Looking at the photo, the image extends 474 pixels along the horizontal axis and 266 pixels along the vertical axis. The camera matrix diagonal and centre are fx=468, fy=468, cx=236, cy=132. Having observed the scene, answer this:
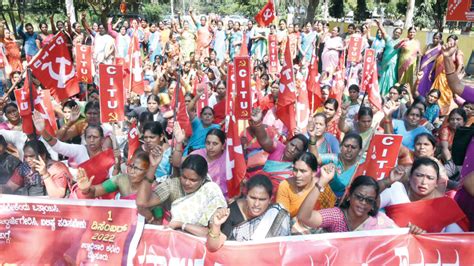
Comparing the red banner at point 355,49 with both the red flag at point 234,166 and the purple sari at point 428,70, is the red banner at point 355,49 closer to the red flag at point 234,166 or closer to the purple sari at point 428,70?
the purple sari at point 428,70

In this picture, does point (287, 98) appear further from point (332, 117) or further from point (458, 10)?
point (458, 10)

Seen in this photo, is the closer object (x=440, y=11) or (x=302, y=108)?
(x=302, y=108)

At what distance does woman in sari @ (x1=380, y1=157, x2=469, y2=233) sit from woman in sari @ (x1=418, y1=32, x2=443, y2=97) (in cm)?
525

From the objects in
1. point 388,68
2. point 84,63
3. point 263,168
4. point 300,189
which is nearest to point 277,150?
point 263,168

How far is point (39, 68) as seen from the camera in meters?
5.18

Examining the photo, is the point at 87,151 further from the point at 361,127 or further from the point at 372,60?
the point at 372,60

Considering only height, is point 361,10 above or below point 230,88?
above

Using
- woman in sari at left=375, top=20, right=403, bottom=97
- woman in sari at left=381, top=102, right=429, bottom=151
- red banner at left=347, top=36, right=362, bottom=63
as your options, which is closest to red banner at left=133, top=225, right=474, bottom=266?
woman in sari at left=381, top=102, right=429, bottom=151

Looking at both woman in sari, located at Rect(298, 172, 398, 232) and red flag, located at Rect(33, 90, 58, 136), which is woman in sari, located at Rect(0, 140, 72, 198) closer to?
red flag, located at Rect(33, 90, 58, 136)

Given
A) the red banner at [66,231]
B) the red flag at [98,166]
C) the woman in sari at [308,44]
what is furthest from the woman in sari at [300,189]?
the woman in sari at [308,44]

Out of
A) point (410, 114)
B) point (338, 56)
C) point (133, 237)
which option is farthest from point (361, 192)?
point (338, 56)

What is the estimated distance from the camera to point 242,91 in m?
4.39

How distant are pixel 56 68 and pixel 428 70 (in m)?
6.27

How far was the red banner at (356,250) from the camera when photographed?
2.94 m
